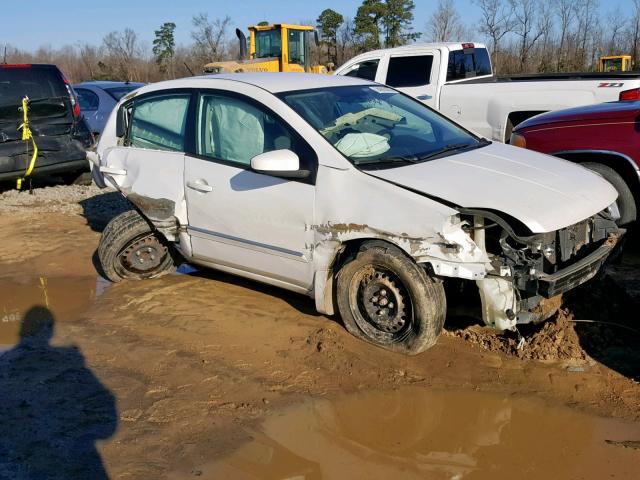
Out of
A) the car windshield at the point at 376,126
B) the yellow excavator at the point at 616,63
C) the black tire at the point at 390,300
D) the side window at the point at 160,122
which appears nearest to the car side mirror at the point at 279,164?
the car windshield at the point at 376,126

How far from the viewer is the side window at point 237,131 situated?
4.75 metres

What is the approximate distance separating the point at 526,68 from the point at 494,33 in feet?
9.51

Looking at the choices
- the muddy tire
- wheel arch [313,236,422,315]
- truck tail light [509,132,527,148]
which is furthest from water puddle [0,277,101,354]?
truck tail light [509,132,527,148]

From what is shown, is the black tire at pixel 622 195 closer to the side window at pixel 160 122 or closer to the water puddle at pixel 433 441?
the water puddle at pixel 433 441

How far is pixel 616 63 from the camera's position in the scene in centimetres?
2619

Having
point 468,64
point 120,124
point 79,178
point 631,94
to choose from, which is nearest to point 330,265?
point 120,124

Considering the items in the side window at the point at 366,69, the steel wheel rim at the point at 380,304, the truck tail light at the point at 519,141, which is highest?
the side window at the point at 366,69

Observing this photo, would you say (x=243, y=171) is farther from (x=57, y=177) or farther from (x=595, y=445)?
(x=57, y=177)

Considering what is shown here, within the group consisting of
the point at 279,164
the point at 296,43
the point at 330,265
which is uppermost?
the point at 296,43

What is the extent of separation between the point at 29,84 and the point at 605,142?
7.56 meters

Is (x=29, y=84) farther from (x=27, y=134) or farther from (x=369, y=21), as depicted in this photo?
(x=369, y=21)

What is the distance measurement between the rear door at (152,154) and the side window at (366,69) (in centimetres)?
591

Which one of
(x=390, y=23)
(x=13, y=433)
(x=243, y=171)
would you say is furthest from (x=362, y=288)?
(x=390, y=23)

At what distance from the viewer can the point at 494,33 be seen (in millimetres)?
31734
